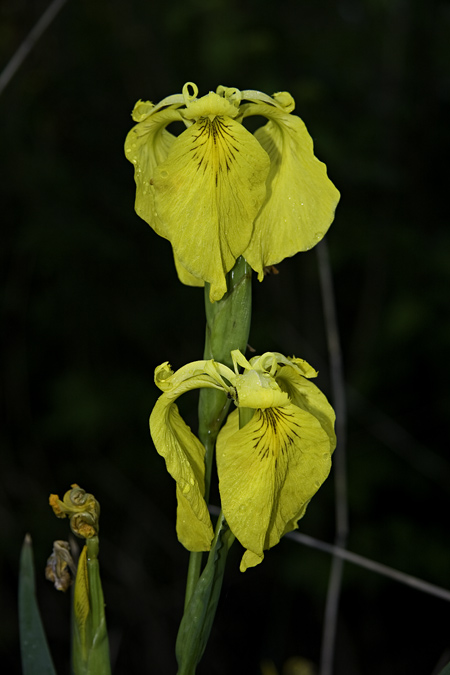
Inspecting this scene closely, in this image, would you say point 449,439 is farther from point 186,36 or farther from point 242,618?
point 186,36

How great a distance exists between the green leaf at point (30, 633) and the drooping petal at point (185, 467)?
29 centimetres

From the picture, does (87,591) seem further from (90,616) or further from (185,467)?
(185,467)

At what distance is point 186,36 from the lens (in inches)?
117

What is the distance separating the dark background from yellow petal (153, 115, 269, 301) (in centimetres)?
191

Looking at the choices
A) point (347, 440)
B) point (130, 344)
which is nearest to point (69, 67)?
point (130, 344)

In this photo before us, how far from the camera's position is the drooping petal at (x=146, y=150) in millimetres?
→ 1010

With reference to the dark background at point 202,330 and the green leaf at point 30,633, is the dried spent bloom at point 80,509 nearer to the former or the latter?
the green leaf at point 30,633

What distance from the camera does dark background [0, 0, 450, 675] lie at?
2.90 metres

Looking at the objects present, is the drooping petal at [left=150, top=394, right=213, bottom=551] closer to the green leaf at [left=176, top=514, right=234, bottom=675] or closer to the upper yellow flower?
the green leaf at [left=176, top=514, right=234, bottom=675]

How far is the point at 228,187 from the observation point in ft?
3.07

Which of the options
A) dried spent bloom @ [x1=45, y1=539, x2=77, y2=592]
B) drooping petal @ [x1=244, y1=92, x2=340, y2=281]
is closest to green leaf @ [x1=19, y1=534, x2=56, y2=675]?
dried spent bloom @ [x1=45, y1=539, x2=77, y2=592]

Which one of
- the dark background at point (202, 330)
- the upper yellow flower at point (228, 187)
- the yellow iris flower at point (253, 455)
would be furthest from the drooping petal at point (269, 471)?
the dark background at point (202, 330)

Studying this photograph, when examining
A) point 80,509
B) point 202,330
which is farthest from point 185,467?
Answer: point 202,330

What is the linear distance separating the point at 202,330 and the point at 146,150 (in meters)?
2.12
